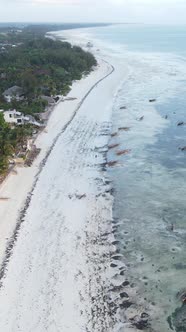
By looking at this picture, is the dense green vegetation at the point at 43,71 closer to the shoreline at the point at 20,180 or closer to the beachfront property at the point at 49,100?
the beachfront property at the point at 49,100

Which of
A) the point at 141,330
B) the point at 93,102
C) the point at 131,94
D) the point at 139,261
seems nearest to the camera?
the point at 141,330

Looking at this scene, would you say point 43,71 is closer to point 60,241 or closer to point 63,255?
point 60,241

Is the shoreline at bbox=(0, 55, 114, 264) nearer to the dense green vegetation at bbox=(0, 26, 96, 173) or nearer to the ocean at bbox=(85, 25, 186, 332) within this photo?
the dense green vegetation at bbox=(0, 26, 96, 173)

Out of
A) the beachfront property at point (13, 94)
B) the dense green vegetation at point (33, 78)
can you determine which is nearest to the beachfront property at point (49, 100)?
the dense green vegetation at point (33, 78)

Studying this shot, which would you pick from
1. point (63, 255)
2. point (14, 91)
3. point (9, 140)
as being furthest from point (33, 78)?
point (63, 255)

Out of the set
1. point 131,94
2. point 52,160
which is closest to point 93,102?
point 131,94

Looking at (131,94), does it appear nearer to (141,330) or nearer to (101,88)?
(101,88)

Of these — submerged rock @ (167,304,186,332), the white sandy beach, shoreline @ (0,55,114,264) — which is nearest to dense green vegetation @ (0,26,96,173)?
shoreline @ (0,55,114,264)
